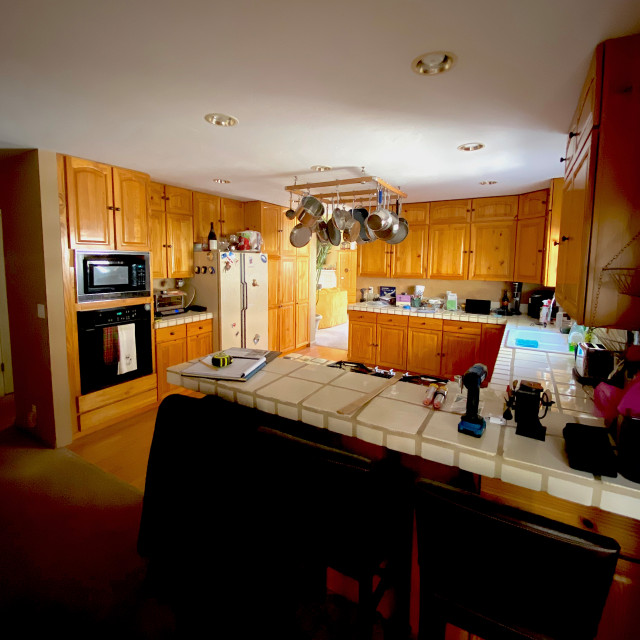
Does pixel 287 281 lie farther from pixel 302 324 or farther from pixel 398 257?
pixel 398 257

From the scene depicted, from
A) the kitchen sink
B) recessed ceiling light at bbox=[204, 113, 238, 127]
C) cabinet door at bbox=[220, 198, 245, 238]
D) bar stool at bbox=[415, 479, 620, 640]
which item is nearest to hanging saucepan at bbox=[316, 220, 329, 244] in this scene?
recessed ceiling light at bbox=[204, 113, 238, 127]

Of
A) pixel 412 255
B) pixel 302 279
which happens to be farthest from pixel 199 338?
pixel 412 255

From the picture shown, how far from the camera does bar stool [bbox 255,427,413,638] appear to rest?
115 cm

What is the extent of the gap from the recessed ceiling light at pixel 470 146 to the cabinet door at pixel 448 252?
7.04 feet

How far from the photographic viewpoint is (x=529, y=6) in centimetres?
119

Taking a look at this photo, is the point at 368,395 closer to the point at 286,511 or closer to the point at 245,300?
the point at 286,511

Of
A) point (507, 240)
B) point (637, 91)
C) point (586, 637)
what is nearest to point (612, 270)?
point (637, 91)

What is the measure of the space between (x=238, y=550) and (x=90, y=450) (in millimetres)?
1951

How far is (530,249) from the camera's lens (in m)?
4.20

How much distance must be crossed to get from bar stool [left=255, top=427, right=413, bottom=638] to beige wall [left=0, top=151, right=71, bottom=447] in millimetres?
2409

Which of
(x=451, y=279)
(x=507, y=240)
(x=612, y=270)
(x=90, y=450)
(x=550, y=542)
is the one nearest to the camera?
(x=550, y=542)

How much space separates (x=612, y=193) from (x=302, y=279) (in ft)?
15.7

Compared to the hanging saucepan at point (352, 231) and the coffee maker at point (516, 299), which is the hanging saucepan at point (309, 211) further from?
the coffee maker at point (516, 299)

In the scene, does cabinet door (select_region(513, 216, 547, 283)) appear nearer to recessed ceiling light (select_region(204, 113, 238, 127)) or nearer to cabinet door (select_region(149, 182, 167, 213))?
recessed ceiling light (select_region(204, 113, 238, 127))
